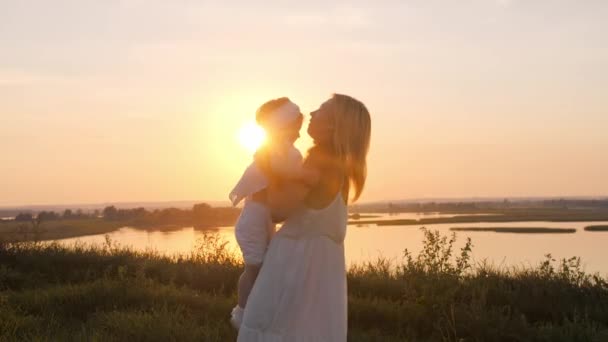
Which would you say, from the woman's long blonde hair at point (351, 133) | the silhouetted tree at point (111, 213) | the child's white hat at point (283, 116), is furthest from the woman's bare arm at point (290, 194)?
the silhouetted tree at point (111, 213)

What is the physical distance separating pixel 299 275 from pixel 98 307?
4.90m

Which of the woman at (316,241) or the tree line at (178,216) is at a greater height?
the woman at (316,241)

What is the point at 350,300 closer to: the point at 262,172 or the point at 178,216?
the point at 262,172

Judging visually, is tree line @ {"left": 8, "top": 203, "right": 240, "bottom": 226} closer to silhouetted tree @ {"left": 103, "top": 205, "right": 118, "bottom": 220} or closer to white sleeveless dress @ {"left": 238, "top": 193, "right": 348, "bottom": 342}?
silhouetted tree @ {"left": 103, "top": 205, "right": 118, "bottom": 220}

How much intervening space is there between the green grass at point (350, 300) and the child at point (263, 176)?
8.18 feet

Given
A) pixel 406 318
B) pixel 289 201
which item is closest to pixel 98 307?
pixel 406 318

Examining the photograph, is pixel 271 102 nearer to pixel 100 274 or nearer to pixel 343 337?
pixel 343 337

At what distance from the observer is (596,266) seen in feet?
71.7

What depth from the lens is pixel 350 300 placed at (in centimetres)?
840

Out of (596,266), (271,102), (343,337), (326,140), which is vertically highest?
(271,102)

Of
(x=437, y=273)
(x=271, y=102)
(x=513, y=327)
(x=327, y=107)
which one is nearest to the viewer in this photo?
(x=327, y=107)

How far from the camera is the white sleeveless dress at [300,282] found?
3637mm

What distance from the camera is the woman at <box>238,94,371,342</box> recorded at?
3.46 metres

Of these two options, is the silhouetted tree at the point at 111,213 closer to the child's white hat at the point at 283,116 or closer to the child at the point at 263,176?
the child at the point at 263,176
